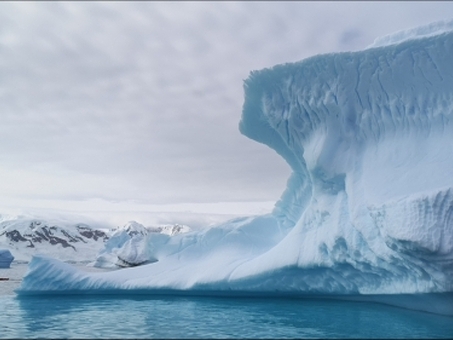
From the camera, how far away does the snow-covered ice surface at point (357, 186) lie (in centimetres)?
792

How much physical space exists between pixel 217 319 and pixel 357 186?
3.83 metres

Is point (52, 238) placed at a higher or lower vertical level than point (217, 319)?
higher

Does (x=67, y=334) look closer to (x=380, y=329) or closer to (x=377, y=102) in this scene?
(x=380, y=329)

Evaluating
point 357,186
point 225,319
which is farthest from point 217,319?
point 357,186

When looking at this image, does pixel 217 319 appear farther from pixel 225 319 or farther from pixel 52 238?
pixel 52 238

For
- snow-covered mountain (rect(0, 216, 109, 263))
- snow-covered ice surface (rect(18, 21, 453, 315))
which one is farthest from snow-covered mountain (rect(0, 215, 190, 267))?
snow-covered ice surface (rect(18, 21, 453, 315))

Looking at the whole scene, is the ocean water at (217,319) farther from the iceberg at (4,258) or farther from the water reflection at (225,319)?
the iceberg at (4,258)

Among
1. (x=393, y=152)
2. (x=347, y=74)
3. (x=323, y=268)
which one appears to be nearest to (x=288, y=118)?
(x=347, y=74)

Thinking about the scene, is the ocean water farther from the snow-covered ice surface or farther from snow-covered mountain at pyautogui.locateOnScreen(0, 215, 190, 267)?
snow-covered mountain at pyautogui.locateOnScreen(0, 215, 190, 267)

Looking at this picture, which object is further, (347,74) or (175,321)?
(347,74)

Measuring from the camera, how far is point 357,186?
9.41 m

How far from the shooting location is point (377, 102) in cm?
976

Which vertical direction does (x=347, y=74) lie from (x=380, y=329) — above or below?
above

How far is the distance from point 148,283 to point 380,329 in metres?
6.60
